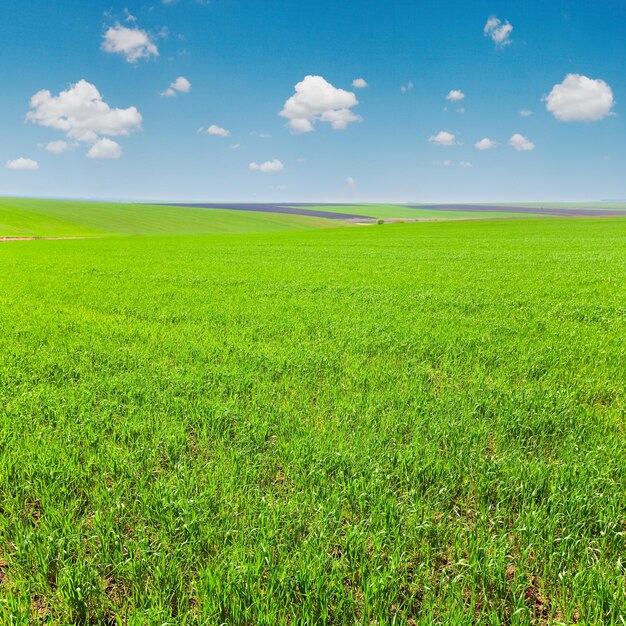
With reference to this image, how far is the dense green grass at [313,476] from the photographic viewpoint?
2.86m

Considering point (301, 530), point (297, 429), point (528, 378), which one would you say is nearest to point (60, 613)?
point (301, 530)

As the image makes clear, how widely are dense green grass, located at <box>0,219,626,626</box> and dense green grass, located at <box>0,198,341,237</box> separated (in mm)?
86801

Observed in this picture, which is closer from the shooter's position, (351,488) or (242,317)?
(351,488)

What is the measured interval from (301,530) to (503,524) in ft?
5.62

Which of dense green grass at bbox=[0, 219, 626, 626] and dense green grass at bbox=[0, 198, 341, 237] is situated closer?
dense green grass at bbox=[0, 219, 626, 626]

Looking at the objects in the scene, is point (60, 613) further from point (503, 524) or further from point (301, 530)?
point (503, 524)

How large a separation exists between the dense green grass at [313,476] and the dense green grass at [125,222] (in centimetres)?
8680

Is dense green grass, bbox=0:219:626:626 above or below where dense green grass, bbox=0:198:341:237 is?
below

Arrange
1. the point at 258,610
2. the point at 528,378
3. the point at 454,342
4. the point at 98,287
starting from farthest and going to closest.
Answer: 1. the point at 98,287
2. the point at 454,342
3. the point at 528,378
4. the point at 258,610

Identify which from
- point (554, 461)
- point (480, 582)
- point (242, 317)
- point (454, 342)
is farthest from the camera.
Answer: point (242, 317)

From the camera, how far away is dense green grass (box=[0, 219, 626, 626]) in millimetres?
2861

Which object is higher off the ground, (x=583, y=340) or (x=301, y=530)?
(x=583, y=340)

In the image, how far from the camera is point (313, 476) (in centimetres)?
415

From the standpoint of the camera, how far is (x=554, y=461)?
448cm
